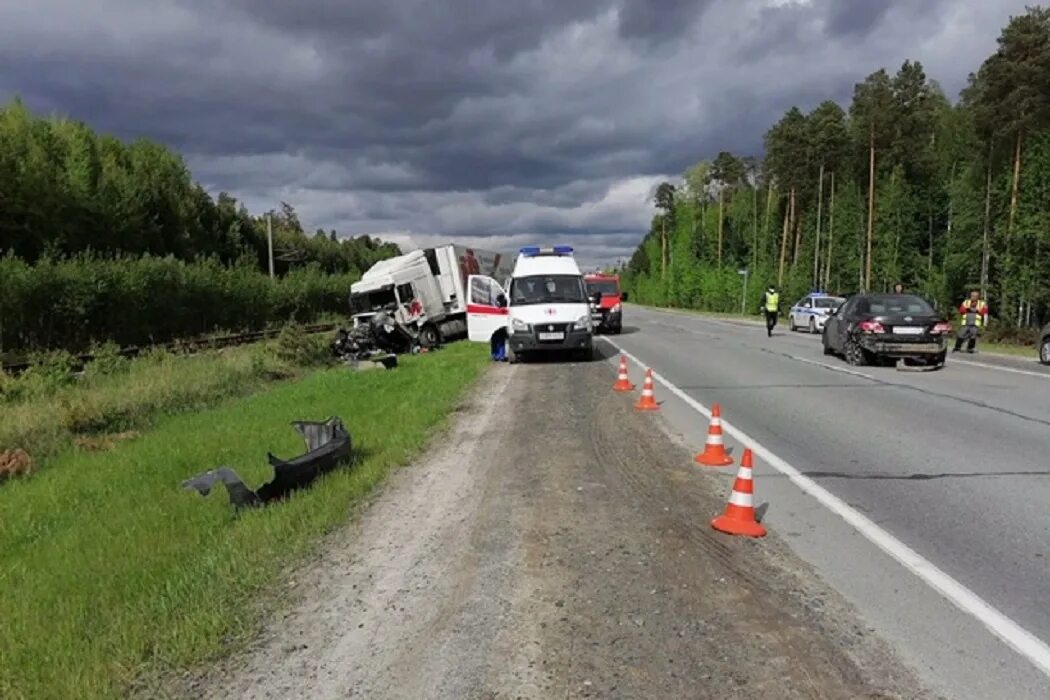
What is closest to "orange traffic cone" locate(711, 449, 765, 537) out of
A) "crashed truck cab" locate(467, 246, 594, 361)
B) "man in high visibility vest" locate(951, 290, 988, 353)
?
"crashed truck cab" locate(467, 246, 594, 361)

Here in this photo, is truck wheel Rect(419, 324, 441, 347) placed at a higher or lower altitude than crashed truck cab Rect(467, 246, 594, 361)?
lower

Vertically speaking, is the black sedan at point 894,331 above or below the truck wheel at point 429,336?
above

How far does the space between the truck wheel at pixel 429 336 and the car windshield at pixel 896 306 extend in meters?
15.8

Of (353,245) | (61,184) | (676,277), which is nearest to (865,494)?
(61,184)

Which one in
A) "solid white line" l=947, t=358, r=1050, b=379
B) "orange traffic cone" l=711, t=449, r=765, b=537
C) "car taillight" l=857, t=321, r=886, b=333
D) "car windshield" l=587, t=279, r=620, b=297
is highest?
"car windshield" l=587, t=279, r=620, b=297

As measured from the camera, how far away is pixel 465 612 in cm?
414

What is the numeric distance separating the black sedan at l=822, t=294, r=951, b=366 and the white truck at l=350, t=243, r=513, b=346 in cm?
1532

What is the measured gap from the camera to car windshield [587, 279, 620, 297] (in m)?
31.2

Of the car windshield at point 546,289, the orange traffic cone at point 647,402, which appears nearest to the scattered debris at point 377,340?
the car windshield at point 546,289

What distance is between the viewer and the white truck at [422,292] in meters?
28.0

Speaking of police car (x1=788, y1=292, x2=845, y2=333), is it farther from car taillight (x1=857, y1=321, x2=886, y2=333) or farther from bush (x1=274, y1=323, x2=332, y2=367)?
bush (x1=274, y1=323, x2=332, y2=367)

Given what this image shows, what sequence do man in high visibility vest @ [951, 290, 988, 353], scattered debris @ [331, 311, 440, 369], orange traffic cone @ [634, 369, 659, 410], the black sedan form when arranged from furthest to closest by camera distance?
scattered debris @ [331, 311, 440, 369] → man in high visibility vest @ [951, 290, 988, 353] → the black sedan → orange traffic cone @ [634, 369, 659, 410]

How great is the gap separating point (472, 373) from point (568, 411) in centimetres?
589

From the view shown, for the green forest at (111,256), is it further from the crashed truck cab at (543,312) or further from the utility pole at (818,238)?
the utility pole at (818,238)
